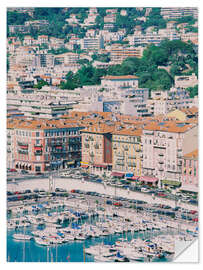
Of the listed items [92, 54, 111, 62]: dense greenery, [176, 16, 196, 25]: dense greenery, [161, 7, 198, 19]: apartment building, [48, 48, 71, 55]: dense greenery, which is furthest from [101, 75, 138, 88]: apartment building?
[48, 48, 71, 55]: dense greenery

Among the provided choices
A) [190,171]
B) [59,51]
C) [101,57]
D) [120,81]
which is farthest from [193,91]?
[59,51]

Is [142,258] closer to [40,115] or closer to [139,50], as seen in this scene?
[40,115]

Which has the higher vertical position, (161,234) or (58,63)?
(58,63)

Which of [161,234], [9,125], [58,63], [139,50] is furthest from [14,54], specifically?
[161,234]

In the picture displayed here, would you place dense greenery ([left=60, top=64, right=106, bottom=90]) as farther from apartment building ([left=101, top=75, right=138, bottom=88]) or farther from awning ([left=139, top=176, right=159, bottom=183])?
awning ([left=139, top=176, right=159, bottom=183])

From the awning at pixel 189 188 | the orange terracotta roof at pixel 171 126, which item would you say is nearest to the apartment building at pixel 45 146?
the orange terracotta roof at pixel 171 126

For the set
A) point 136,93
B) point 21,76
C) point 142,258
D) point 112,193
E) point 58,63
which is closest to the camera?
point 142,258
